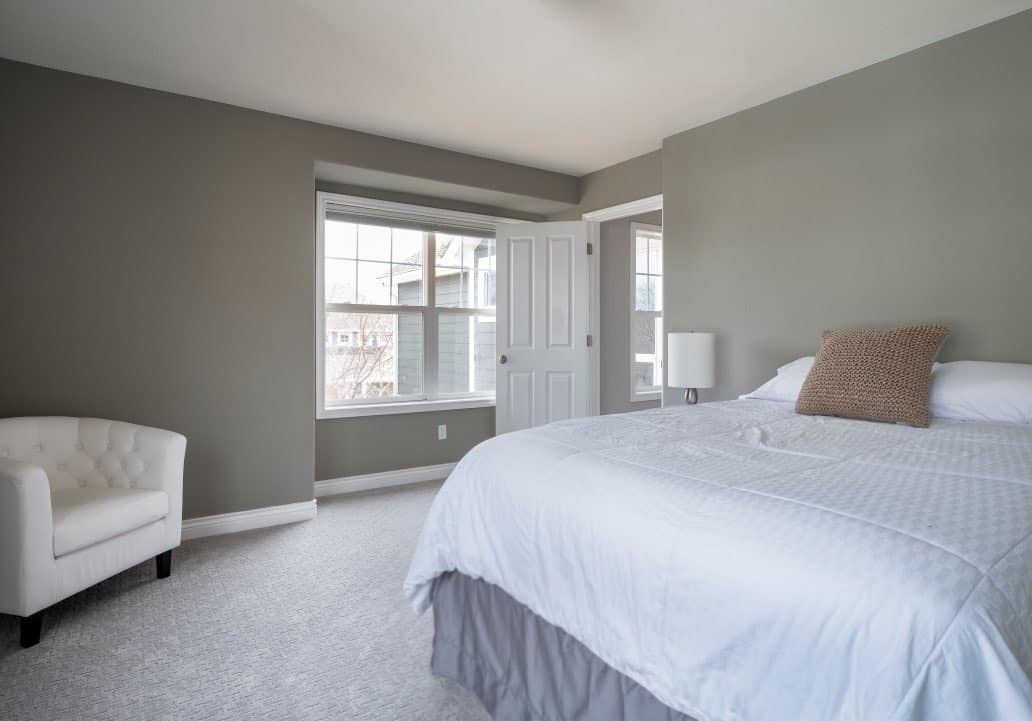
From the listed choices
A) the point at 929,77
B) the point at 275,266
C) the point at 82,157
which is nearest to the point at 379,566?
the point at 275,266

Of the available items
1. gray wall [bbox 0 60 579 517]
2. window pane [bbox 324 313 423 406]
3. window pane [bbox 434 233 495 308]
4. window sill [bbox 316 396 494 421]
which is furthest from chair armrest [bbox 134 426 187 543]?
window pane [bbox 434 233 495 308]

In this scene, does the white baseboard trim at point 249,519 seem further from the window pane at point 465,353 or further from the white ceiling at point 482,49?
the white ceiling at point 482,49

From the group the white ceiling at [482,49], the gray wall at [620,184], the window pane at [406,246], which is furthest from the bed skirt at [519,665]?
the gray wall at [620,184]

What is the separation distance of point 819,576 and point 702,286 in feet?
10.0

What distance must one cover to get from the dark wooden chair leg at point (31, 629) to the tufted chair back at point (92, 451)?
2.27ft

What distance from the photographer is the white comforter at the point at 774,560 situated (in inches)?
31.3

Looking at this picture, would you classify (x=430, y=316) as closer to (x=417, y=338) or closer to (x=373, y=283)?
(x=417, y=338)

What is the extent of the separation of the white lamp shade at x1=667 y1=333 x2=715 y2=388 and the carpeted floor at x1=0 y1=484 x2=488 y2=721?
189 centimetres

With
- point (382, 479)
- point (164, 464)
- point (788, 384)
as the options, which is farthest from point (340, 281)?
point (788, 384)

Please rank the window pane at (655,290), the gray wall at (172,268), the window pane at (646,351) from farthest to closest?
the window pane at (655,290)
the window pane at (646,351)
the gray wall at (172,268)

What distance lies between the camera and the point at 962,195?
2.61 m

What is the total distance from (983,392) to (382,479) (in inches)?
143

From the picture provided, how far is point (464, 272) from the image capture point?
4.88m

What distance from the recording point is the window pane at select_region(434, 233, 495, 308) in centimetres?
476
